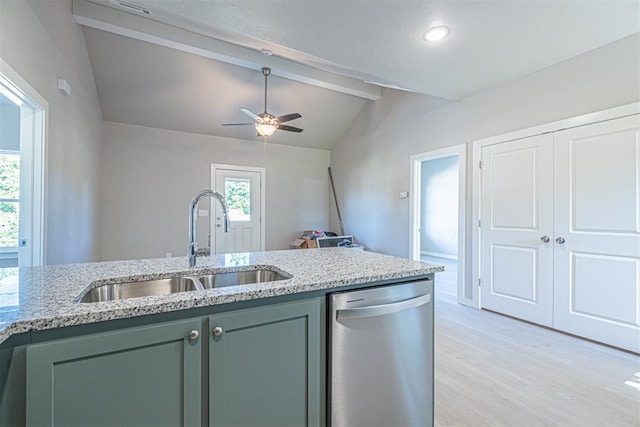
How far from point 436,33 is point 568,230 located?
224 centimetres

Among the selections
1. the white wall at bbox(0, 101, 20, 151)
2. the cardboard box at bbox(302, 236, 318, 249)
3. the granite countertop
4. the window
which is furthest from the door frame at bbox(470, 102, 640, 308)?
the white wall at bbox(0, 101, 20, 151)

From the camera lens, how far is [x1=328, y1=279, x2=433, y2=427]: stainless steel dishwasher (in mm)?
1320

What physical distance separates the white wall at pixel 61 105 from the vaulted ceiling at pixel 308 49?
50 cm

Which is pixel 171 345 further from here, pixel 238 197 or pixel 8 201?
pixel 238 197

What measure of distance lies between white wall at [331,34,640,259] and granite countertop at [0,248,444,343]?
2649 millimetres

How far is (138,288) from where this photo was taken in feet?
4.79

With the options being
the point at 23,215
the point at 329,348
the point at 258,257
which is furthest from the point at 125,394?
the point at 23,215

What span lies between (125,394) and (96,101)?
201 inches

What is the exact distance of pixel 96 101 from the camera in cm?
463

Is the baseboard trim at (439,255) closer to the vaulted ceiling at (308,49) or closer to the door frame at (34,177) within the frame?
the vaulted ceiling at (308,49)

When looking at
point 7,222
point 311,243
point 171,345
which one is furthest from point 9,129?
point 171,345

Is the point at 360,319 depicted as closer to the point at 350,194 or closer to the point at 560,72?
the point at 560,72

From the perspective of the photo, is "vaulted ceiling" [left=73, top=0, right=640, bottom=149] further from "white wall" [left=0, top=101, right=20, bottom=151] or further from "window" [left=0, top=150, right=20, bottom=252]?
"window" [left=0, top=150, right=20, bottom=252]

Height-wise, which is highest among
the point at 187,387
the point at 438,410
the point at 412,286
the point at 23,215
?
the point at 23,215
